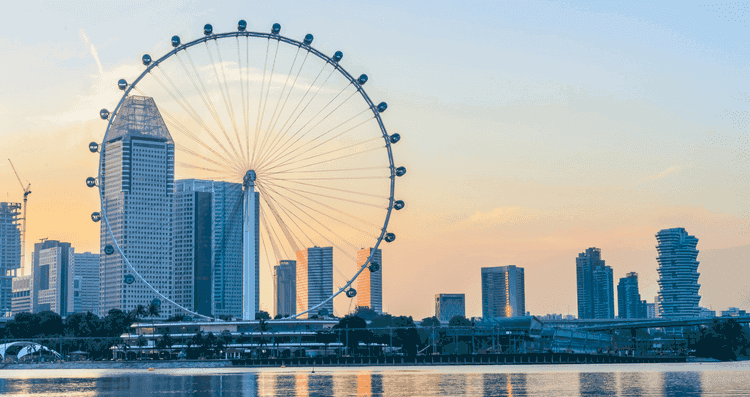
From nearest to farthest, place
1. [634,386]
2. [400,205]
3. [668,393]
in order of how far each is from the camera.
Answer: [668,393] → [634,386] → [400,205]

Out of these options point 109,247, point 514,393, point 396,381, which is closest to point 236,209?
point 109,247

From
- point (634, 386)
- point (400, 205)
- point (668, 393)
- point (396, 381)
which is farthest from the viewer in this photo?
point (400, 205)

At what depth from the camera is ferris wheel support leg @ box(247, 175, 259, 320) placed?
12329 cm

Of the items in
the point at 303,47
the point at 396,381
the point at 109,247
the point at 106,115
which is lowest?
the point at 396,381

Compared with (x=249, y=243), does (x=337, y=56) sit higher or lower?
higher

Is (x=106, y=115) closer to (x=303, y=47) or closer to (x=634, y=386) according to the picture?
(x=303, y=47)

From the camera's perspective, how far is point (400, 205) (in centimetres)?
11725

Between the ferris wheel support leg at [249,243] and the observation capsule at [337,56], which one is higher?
the observation capsule at [337,56]

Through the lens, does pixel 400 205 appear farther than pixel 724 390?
Yes

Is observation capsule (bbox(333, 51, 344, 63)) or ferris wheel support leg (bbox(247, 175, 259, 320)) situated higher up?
observation capsule (bbox(333, 51, 344, 63))

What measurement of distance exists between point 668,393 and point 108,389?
52446 mm

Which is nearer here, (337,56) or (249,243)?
(337,56)

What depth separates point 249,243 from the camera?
5167 inches

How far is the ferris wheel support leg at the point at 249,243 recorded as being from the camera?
123287 millimetres
